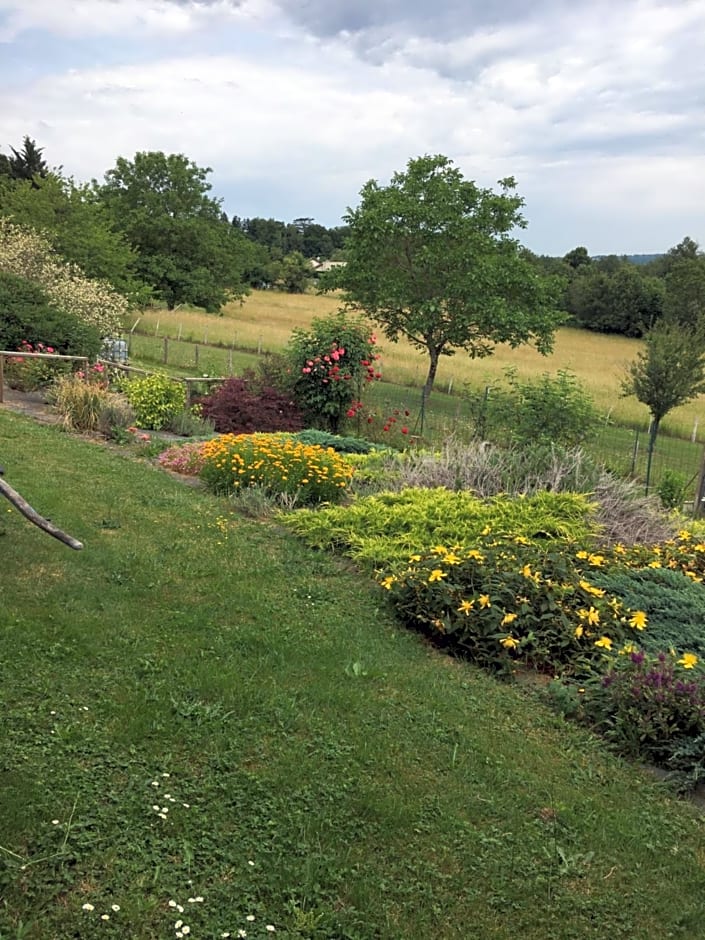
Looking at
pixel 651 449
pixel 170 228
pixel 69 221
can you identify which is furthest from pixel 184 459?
pixel 170 228

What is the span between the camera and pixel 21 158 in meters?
44.4

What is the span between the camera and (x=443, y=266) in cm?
2380

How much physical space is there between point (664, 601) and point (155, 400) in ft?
27.7

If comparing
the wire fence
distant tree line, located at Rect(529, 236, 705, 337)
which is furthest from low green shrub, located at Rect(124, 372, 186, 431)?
distant tree line, located at Rect(529, 236, 705, 337)

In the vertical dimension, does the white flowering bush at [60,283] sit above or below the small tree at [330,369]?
above

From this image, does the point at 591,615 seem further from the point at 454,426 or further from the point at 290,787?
the point at 454,426

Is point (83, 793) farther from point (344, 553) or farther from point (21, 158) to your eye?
point (21, 158)

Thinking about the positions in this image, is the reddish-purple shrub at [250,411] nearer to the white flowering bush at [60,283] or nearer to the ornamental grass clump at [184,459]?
the ornamental grass clump at [184,459]

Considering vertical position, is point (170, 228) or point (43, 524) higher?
point (170, 228)

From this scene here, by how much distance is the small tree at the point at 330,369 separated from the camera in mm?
11352

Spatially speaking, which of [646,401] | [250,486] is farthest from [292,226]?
[250,486]

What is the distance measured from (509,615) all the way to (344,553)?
75.5 inches

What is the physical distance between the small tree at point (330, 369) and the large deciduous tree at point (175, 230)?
27.6 m

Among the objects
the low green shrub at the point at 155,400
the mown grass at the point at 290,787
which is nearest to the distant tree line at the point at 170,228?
the low green shrub at the point at 155,400
